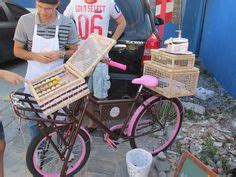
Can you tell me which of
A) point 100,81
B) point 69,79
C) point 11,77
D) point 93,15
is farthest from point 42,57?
point 93,15

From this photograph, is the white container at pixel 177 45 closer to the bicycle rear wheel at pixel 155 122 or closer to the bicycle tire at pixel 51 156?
the bicycle rear wheel at pixel 155 122

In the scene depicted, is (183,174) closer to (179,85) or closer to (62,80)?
(179,85)

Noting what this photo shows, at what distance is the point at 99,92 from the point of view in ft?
11.5

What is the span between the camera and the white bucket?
9.49ft

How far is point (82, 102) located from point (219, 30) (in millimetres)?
4782

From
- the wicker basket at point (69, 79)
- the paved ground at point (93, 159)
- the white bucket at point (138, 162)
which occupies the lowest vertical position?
the paved ground at point (93, 159)

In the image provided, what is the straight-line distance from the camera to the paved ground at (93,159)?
3220 mm

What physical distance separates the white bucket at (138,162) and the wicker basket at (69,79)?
91cm

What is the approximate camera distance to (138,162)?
3.11 m

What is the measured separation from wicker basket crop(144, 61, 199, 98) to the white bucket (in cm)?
66

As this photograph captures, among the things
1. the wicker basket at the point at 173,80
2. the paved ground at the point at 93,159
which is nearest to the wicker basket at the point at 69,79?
the paved ground at the point at 93,159

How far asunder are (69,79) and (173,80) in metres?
1.08

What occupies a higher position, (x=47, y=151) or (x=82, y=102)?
(x=82, y=102)

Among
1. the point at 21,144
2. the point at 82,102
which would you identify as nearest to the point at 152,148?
the point at 82,102
